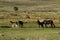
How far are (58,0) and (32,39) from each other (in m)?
93.3

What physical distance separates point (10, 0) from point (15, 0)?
2924 millimetres

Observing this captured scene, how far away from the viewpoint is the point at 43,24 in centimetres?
3659

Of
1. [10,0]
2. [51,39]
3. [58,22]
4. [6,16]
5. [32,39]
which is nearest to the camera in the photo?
[32,39]

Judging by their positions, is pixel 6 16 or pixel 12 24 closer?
pixel 12 24

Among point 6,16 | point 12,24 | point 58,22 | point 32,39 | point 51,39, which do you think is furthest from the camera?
point 6,16

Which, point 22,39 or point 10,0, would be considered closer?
point 22,39

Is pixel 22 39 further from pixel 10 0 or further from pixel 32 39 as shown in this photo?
pixel 10 0

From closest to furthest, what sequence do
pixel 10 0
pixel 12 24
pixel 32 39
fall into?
pixel 32 39 → pixel 12 24 → pixel 10 0

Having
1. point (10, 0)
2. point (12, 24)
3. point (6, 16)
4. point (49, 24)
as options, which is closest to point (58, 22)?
point (49, 24)

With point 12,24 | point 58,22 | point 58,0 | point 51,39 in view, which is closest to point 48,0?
point 58,0

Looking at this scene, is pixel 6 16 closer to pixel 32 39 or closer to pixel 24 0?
pixel 32 39

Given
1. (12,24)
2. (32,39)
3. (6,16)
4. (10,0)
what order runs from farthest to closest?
(10,0), (6,16), (12,24), (32,39)

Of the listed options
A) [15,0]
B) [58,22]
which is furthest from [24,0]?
[58,22]

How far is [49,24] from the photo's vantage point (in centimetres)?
3856
